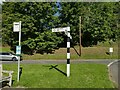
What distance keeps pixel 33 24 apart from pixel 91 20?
10.4m

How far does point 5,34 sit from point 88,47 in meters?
14.5

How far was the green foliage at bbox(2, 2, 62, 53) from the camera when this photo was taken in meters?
39.8

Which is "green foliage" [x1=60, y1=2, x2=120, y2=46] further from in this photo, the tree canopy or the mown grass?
the mown grass

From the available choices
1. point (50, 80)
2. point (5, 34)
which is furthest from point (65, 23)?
point (50, 80)

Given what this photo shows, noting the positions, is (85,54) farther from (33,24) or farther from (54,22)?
(33,24)

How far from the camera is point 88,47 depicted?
42.9 metres

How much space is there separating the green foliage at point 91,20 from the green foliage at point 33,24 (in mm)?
3333

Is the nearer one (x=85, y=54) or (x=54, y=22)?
(x=85, y=54)

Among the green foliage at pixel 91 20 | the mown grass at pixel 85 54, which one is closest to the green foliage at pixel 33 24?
the mown grass at pixel 85 54

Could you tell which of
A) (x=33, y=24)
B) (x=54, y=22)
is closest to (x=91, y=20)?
(x=54, y=22)

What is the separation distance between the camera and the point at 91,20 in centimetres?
4309

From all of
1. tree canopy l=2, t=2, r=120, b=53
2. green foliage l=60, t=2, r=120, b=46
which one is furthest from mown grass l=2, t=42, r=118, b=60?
green foliage l=60, t=2, r=120, b=46

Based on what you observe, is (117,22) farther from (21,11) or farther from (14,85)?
(14,85)

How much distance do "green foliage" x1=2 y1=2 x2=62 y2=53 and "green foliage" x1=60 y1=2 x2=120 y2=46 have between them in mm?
3333
